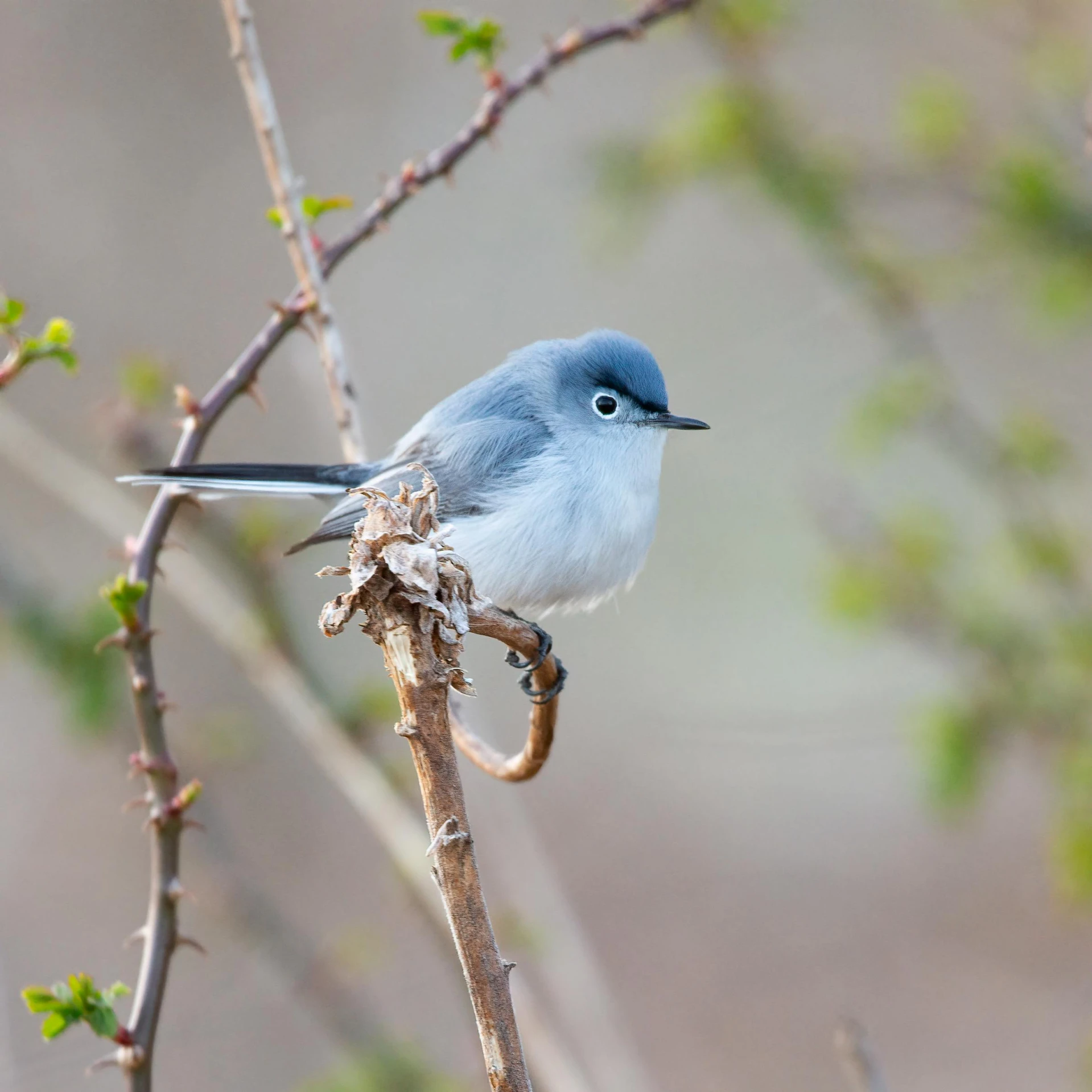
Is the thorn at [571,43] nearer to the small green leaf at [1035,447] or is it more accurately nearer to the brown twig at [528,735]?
the brown twig at [528,735]

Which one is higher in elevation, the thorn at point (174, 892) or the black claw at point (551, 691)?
the black claw at point (551, 691)

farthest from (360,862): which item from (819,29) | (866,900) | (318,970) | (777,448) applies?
(819,29)

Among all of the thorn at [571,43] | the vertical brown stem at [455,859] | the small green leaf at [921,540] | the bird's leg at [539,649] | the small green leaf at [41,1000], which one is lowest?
the small green leaf at [41,1000]

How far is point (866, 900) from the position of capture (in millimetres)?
5750

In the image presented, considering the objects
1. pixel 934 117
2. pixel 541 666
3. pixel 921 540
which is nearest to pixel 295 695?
pixel 541 666

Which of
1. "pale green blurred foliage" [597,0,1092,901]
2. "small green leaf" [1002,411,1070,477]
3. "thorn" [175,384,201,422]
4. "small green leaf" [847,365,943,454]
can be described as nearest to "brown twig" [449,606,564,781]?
"thorn" [175,384,201,422]

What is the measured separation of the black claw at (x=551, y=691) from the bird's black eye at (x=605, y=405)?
0.49 meters

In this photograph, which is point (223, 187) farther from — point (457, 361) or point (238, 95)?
point (457, 361)

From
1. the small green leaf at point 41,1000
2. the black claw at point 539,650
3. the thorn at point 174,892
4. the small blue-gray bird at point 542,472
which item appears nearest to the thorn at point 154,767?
the thorn at point 174,892

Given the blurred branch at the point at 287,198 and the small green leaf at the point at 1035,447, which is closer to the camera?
the blurred branch at the point at 287,198

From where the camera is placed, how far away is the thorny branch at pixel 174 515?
111 cm

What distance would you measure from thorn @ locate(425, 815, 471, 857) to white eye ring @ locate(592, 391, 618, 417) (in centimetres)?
126

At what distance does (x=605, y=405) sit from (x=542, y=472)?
188 mm

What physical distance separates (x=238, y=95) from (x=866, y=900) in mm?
5272
